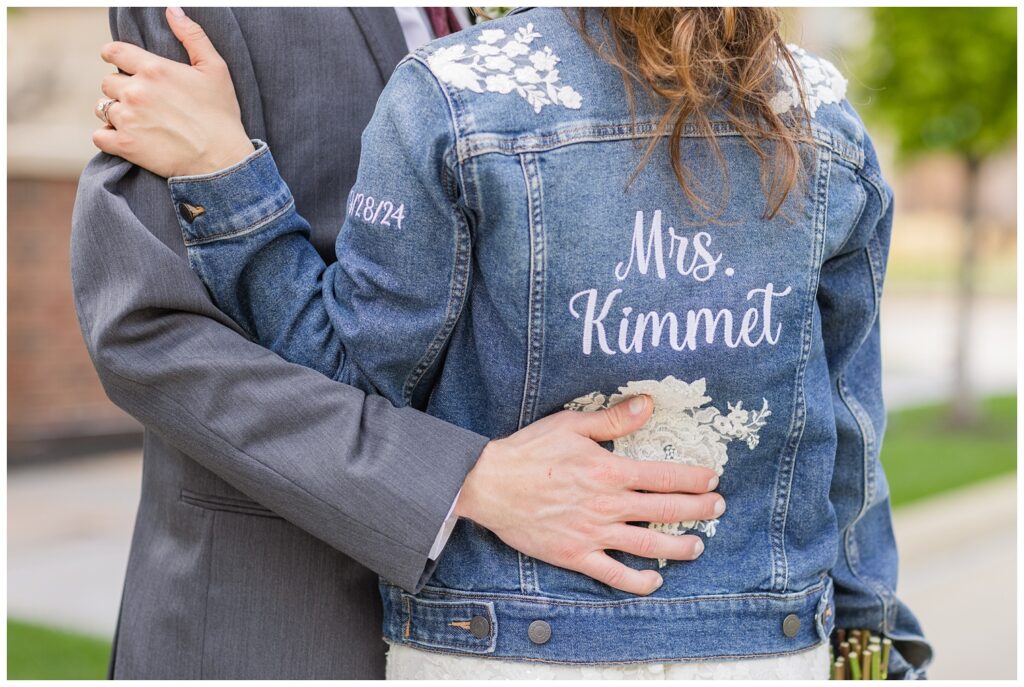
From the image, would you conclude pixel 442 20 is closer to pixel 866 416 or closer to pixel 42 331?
pixel 866 416

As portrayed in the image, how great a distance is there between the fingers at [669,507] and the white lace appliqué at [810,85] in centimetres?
50

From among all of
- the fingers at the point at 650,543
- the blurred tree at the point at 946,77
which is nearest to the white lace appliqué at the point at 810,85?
the fingers at the point at 650,543

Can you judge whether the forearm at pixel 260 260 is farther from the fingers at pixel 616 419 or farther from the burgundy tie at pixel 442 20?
the burgundy tie at pixel 442 20

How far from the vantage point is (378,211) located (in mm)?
1322

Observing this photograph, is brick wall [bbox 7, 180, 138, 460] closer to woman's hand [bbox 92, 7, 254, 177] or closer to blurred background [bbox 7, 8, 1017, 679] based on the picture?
blurred background [bbox 7, 8, 1017, 679]

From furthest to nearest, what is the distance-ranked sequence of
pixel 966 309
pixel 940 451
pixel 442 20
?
pixel 966 309 → pixel 940 451 → pixel 442 20

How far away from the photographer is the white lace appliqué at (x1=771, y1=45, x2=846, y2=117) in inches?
54.4

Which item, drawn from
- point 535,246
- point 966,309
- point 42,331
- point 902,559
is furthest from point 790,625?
point 966,309

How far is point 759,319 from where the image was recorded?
1.34 meters

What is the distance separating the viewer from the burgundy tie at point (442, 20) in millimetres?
1743

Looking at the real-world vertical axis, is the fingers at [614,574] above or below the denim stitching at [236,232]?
below

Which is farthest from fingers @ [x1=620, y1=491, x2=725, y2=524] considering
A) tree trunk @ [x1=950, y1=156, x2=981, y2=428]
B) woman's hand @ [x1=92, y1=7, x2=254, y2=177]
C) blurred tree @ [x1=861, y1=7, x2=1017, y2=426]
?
tree trunk @ [x1=950, y1=156, x2=981, y2=428]

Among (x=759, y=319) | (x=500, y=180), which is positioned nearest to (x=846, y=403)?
(x=759, y=319)

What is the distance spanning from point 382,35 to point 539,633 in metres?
0.89
